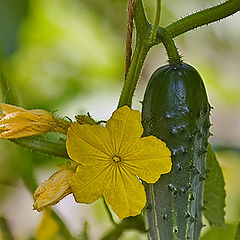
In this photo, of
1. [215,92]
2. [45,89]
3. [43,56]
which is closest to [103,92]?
[45,89]

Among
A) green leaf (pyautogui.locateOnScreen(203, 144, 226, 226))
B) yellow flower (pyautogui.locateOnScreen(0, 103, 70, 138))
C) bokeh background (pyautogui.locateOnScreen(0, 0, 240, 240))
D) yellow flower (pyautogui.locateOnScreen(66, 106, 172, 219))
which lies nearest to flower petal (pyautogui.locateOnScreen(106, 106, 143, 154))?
yellow flower (pyautogui.locateOnScreen(66, 106, 172, 219))

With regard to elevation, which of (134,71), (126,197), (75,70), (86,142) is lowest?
(126,197)

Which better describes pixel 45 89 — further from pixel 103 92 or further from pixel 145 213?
pixel 145 213

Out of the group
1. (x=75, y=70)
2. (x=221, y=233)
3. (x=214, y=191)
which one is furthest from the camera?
(x=75, y=70)

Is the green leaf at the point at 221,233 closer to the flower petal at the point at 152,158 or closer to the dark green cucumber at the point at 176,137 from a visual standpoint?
the dark green cucumber at the point at 176,137

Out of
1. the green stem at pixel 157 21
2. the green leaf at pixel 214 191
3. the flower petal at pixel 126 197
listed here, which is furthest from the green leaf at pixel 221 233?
the green stem at pixel 157 21

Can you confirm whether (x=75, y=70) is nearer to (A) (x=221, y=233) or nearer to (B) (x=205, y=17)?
(A) (x=221, y=233)

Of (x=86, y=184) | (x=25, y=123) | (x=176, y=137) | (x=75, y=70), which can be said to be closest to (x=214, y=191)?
(x=176, y=137)
